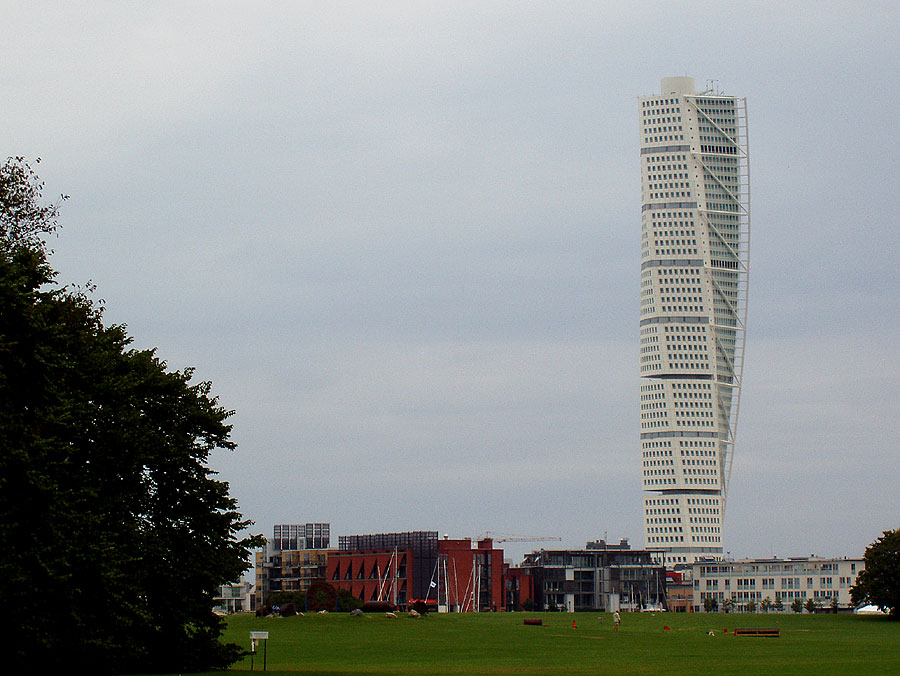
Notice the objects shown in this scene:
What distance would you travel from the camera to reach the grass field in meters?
54.7

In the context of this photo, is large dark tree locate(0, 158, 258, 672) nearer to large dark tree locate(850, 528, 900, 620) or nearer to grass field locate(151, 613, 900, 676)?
grass field locate(151, 613, 900, 676)

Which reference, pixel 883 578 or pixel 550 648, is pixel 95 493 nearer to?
pixel 550 648

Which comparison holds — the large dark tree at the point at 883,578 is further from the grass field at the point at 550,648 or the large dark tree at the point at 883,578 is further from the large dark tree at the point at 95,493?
the large dark tree at the point at 95,493

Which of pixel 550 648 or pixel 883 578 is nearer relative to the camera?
pixel 550 648

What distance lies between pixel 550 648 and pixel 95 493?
3533cm

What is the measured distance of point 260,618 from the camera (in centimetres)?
10819

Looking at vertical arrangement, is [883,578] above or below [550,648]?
above

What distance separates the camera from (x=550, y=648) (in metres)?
72.2

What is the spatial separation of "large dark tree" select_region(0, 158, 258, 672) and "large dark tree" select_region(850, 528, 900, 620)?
79.9m

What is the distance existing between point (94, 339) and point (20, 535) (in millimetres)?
8863

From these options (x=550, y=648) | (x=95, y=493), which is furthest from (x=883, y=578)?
(x=95, y=493)

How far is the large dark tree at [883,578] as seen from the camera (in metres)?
118

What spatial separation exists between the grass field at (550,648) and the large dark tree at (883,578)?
8.48 m

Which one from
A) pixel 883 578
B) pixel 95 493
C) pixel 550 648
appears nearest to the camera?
pixel 95 493
